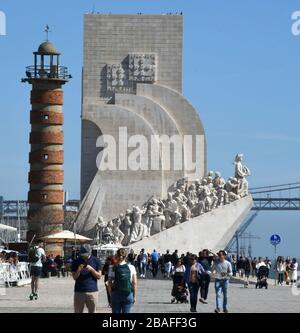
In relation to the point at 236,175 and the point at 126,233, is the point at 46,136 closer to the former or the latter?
the point at 126,233

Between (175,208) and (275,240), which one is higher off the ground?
(175,208)

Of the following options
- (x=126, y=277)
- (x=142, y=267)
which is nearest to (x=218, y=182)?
(x=142, y=267)

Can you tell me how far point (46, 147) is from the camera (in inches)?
2115

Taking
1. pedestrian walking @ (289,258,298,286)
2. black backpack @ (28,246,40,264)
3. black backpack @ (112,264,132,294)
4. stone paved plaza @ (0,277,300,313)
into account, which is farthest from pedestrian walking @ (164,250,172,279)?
black backpack @ (112,264,132,294)

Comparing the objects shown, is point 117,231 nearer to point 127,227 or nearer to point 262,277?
point 127,227

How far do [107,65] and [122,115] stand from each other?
320 centimetres

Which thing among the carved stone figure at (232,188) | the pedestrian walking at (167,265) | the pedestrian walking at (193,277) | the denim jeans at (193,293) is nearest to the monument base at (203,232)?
the carved stone figure at (232,188)

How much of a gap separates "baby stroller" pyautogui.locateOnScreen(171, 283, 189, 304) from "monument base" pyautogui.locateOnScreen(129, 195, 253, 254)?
98.2 feet

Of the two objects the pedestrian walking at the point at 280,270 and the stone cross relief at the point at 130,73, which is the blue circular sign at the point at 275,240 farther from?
the stone cross relief at the point at 130,73

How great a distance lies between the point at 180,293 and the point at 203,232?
31.7 metres

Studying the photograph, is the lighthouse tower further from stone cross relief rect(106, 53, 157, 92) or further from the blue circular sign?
the blue circular sign

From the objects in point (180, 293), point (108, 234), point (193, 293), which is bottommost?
point (180, 293)

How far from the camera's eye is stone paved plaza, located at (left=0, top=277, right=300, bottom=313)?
21125 millimetres
